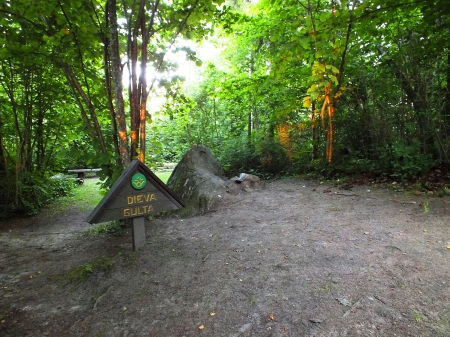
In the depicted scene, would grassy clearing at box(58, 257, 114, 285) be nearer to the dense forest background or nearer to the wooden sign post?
the wooden sign post

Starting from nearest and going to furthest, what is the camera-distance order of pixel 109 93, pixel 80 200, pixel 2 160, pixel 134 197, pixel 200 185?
1. pixel 134 197
2. pixel 109 93
3. pixel 200 185
4. pixel 2 160
5. pixel 80 200

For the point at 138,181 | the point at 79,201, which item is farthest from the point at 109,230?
the point at 79,201

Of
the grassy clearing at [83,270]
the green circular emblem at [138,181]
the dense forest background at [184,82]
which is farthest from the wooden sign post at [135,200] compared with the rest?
the dense forest background at [184,82]

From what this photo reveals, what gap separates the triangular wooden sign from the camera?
2934mm

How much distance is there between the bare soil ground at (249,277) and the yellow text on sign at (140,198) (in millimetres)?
681

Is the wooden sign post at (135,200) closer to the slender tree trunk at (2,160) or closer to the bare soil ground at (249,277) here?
the bare soil ground at (249,277)

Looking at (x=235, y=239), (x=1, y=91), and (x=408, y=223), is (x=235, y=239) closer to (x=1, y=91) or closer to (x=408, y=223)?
(x=408, y=223)

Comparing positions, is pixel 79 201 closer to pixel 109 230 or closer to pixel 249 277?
pixel 109 230

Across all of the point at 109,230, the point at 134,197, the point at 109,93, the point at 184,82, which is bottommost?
the point at 109,230

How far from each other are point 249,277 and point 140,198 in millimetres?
1638

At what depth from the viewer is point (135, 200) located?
3166 millimetres

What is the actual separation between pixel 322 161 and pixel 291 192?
1829mm

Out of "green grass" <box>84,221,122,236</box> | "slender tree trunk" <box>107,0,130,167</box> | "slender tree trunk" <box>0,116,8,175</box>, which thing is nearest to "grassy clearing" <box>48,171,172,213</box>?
"slender tree trunk" <box>0,116,8,175</box>

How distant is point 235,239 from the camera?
3.57 m
